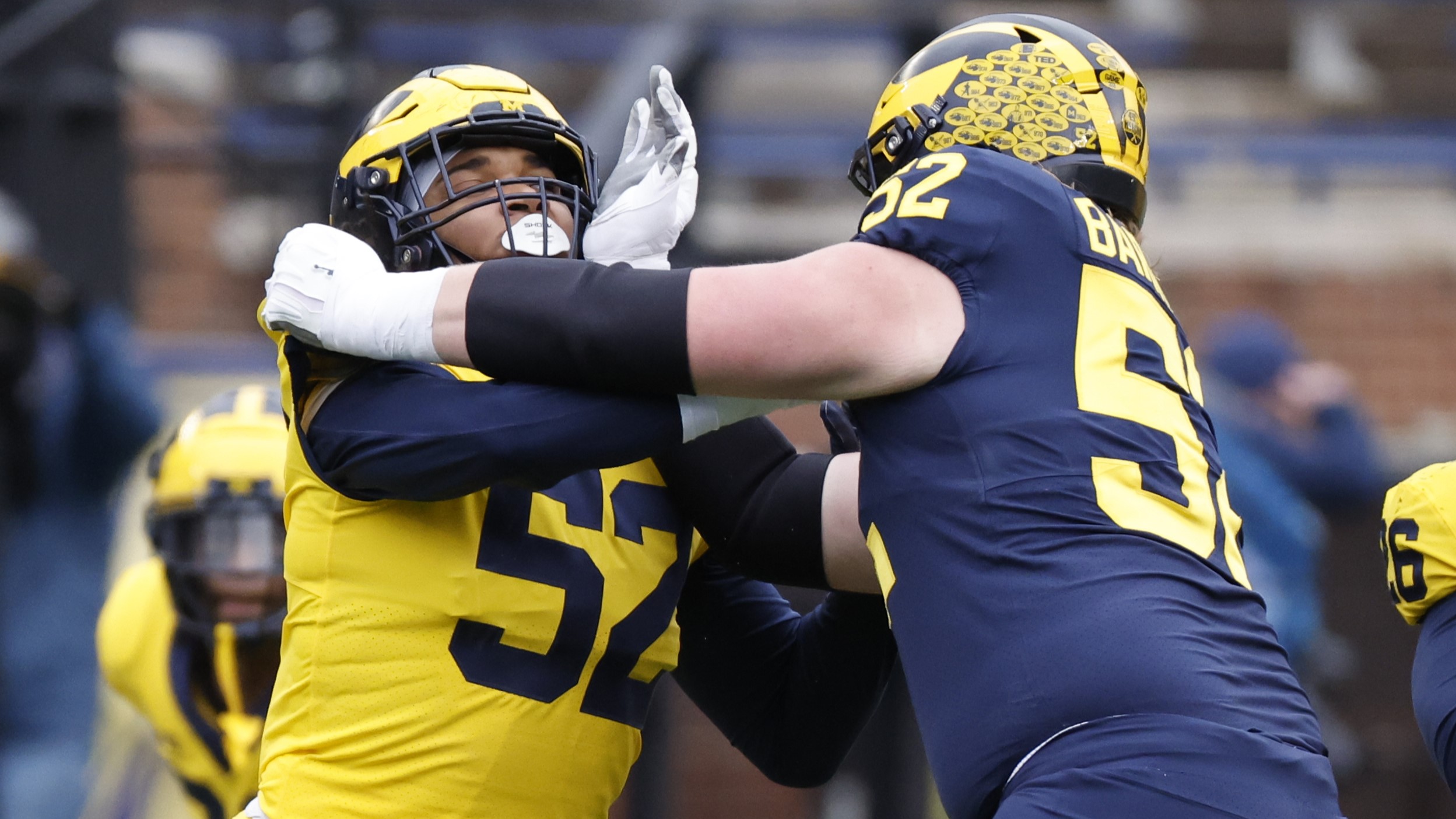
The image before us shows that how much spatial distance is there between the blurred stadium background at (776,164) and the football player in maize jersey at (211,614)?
29.6 inches

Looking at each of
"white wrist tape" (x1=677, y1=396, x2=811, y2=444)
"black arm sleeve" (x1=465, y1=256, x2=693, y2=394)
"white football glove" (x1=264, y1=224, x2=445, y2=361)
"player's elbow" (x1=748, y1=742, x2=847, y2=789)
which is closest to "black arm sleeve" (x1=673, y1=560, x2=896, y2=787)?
"player's elbow" (x1=748, y1=742, x2=847, y2=789)

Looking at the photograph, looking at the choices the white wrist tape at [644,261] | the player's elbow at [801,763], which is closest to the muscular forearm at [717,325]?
the white wrist tape at [644,261]

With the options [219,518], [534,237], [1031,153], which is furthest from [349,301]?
[219,518]

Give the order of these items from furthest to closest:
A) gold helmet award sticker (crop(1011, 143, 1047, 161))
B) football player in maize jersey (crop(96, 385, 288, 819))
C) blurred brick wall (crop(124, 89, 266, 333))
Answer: blurred brick wall (crop(124, 89, 266, 333)) → football player in maize jersey (crop(96, 385, 288, 819)) → gold helmet award sticker (crop(1011, 143, 1047, 161))

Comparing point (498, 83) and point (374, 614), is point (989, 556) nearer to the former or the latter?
point (374, 614)

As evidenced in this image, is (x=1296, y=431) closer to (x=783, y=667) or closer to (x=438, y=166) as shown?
(x=783, y=667)

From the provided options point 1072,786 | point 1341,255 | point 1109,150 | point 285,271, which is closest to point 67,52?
point 285,271

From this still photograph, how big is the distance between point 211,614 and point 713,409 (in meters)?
1.87

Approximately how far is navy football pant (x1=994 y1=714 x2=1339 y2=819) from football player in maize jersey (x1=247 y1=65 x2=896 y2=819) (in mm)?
691

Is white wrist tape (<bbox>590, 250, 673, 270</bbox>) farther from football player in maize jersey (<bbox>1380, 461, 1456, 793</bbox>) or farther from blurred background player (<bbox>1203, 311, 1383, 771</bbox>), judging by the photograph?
blurred background player (<bbox>1203, 311, 1383, 771</bbox>)

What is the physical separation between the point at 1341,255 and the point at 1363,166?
1.60ft

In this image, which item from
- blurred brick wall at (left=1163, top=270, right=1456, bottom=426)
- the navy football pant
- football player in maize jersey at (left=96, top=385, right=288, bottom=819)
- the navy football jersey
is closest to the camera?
the navy football pant

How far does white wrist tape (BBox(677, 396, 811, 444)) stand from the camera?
7.89 feet

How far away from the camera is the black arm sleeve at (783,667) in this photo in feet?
9.77
